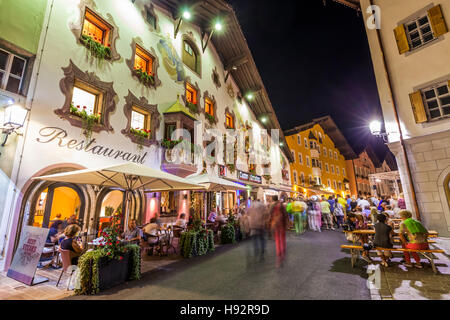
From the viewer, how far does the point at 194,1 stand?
13617 millimetres

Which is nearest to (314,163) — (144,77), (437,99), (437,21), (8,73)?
(437,99)

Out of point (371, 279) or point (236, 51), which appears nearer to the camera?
point (371, 279)

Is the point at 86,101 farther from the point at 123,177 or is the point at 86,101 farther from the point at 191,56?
the point at 191,56

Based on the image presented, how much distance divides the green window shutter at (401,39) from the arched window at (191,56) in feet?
38.7

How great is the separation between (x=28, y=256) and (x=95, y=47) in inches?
306

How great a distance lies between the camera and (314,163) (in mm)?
33750

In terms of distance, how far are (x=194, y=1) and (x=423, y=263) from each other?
16.9m

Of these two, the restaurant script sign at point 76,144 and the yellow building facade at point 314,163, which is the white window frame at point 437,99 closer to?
the restaurant script sign at point 76,144

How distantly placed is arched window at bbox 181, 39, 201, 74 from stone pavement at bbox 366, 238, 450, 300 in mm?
14950

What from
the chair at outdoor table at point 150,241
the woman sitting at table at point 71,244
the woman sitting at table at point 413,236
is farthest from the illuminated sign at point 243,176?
the woman sitting at table at point 71,244

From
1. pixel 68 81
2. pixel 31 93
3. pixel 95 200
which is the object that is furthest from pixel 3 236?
pixel 68 81

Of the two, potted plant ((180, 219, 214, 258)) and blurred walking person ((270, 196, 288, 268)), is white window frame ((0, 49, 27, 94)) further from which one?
blurred walking person ((270, 196, 288, 268))

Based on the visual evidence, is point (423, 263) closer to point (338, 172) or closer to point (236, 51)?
point (236, 51)

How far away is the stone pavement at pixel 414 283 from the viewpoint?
3.93 m
